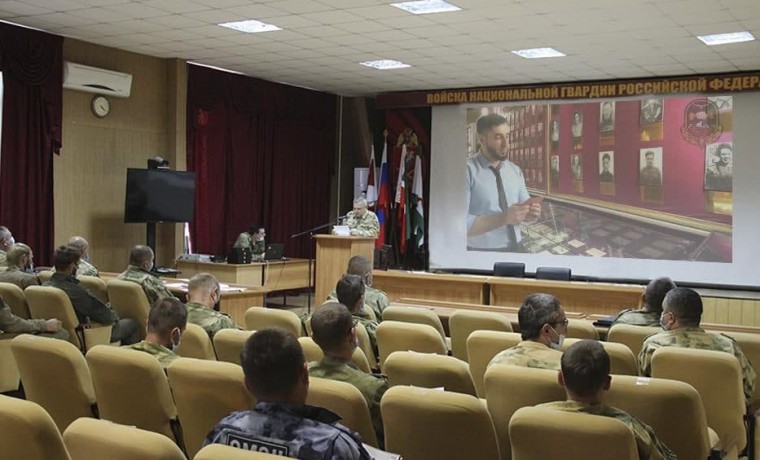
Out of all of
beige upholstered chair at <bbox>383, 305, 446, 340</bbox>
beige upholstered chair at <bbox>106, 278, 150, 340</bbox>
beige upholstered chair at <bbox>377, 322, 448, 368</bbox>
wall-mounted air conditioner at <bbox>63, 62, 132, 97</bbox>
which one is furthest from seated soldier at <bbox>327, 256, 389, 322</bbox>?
wall-mounted air conditioner at <bbox>63, 62, 132, 97</bbox>

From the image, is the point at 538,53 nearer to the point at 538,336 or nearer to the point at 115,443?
the point at 538,336

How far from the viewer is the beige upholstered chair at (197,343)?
429 cm

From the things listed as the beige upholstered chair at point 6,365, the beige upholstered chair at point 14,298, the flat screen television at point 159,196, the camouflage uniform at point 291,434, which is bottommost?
the beige upholstered chair at point 6,365

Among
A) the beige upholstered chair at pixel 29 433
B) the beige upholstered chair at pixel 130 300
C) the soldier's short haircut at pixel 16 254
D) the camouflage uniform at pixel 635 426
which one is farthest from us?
the soldier's short haircut at pixel 16 254

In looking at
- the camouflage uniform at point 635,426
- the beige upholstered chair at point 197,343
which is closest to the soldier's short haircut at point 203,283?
the beige upholstered chair at point 197,343

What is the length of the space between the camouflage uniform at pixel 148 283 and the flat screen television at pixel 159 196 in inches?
124

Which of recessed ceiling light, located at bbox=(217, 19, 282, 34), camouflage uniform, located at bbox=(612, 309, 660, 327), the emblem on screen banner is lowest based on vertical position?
camouflage uniform, located at bbox=(612, 309, 660, 327)

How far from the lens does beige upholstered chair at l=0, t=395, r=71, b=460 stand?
2.21m

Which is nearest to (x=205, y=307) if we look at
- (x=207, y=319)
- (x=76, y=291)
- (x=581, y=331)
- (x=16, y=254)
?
(x=207, y=319)

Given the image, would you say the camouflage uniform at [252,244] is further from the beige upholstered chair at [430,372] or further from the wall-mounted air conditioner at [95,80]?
the beige upholstered chair at [430,372]

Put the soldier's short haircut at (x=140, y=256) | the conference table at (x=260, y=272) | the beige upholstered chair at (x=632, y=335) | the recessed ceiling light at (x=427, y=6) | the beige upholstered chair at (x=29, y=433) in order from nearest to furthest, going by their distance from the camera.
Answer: the beige upholstered chair at (x=29, y=433)
the beige upholstered chair at (x=632, y=335)
the soldier's short haircut at (x=140, y=256)
the recessed ceiling light at (x=427, y=6)
the conference table at (x=260, y=272)

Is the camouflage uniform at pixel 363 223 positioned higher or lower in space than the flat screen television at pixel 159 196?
lower

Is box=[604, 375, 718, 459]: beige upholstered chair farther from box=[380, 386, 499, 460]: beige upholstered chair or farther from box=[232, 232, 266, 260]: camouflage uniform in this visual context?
box=[232, 232, 266, 260]: camouflage uniform

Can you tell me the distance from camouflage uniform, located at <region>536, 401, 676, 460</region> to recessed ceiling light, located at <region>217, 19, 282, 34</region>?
22.2 ft
